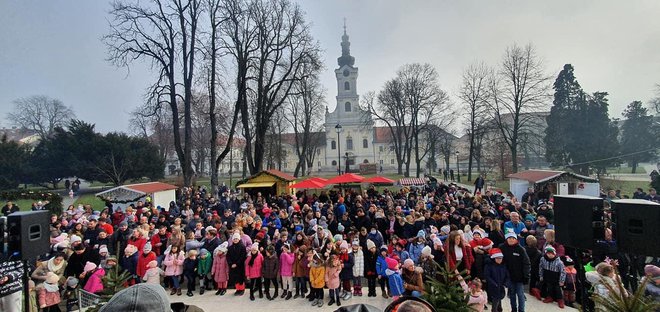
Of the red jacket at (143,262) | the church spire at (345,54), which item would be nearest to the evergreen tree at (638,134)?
the red jacket at (143,262)

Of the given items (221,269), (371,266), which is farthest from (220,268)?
(371,266)

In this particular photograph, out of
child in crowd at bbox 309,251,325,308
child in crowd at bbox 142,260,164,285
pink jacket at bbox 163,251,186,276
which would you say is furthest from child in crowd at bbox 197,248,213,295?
child in crowd at bbox 309,251,325,308

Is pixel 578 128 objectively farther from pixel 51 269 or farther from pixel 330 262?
pixel 51 269

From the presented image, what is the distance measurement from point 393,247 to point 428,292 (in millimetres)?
3993

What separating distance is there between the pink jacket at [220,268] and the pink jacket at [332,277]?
2699 millimetres

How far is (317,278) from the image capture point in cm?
809

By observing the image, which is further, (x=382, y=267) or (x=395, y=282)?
(x=382, y=267)

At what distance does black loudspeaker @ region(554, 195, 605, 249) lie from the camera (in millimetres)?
4371

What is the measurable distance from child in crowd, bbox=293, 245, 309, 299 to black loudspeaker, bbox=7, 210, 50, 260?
4.85 m

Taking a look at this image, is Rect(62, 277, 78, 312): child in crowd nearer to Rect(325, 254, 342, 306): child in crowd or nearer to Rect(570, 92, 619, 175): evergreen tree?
Rect(325, 254, 342, 306): child in crowd

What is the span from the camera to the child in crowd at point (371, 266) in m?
8.46

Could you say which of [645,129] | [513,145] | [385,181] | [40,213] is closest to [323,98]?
[513,145]

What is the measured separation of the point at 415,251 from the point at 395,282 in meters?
1.03

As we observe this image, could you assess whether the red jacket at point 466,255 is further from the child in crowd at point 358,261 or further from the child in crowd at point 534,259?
the child in crowd at point 358,261
